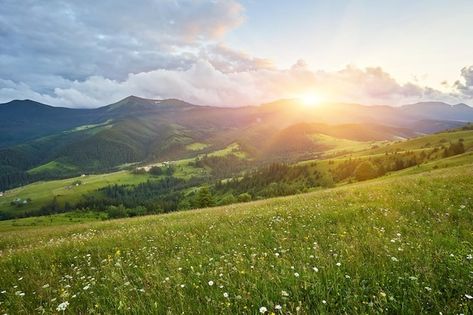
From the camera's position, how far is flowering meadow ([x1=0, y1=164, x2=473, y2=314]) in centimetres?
425

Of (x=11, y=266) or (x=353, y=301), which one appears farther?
(x=11, y=266)

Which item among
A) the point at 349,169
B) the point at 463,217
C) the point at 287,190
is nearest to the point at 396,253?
the point at 463,217

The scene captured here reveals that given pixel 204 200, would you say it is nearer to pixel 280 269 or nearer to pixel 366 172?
pixel 366 172

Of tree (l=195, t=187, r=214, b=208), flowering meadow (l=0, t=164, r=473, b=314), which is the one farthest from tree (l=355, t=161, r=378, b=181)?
flowering meadow (l=0, t=164, r=473, b=314)

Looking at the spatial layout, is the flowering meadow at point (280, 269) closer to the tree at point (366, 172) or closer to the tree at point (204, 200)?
the tree at point (204, 200)

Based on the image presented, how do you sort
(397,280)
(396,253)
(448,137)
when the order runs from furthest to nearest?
(448,137), (396,253), (397,280)

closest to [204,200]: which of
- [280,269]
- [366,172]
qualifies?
[366,172]

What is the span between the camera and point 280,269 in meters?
5.53

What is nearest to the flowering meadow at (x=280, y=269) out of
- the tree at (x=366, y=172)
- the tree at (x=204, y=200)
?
the tree at (x=204, y=200)

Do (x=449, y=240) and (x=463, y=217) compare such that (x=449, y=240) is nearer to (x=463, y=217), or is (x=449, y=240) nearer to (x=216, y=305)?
(x=463, y=217)

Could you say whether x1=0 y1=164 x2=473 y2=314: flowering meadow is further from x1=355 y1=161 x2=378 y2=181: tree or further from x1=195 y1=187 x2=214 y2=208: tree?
x1=355 y1=161 x2=378 y2=181: tree

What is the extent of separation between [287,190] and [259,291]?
5370 inches

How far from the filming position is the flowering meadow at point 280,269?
4246 mm

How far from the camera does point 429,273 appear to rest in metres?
4.64
